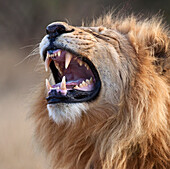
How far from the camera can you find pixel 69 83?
3.21m

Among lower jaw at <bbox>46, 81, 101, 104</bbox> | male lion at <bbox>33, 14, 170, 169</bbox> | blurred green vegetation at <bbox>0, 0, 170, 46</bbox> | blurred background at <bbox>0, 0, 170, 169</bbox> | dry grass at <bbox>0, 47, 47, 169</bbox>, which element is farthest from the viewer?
blurred green vegetation at <bbox>0, 0, 170, 46</bbox>

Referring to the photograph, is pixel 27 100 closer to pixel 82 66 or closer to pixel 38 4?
pixel 82 66

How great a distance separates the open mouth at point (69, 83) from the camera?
302 cm

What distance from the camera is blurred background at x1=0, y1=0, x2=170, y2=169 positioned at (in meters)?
6.34

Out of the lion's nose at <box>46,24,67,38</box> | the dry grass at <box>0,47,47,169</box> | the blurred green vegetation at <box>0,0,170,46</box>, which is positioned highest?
the blurred green vegetation at <box>0,0,170,46</box>

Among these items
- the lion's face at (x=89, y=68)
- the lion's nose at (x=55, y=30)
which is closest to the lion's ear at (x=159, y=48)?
the lion's face at (x=89, y=68)

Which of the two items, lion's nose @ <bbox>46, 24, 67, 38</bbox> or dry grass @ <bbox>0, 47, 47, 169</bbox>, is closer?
lion's nose @ <bbox>46, 24, 67, 38</bbox>

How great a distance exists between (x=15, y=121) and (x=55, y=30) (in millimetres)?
4341

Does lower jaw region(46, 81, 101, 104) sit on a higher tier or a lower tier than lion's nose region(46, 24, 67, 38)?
lower

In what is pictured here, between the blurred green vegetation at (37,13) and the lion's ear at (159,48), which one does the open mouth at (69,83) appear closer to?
the lion's ear at (159,48)

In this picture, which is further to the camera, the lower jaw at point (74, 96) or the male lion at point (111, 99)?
the lower jaw at point (74, 96)

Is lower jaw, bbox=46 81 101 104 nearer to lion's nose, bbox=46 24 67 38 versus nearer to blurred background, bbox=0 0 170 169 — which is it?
lion's nose, bbox=46 24 67 38

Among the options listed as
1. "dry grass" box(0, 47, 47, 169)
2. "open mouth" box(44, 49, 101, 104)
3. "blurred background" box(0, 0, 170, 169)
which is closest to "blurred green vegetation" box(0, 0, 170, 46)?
"blurred background" box(0, 0, 170, 169)

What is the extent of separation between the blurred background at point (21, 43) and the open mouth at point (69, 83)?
278cm
